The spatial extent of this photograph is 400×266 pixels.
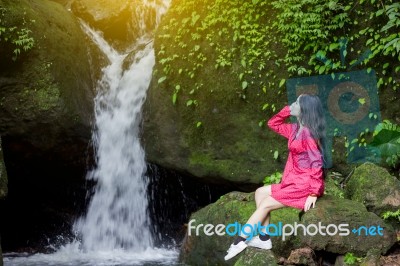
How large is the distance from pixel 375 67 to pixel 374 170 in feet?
7.29

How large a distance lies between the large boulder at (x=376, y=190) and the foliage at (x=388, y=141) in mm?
873

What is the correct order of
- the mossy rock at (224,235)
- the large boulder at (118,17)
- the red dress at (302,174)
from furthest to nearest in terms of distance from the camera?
the large boulder at (118,17), the mossy rock at (224,235), the red dress at (302,174)

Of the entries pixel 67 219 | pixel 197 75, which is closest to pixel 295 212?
pixel 197 75

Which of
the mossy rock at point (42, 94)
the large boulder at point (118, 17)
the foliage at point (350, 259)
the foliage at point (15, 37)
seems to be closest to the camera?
the foliage at point (350, 259)

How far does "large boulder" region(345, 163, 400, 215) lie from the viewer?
6.32m

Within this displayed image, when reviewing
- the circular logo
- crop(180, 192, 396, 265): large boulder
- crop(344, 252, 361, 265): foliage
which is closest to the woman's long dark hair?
crop(180, 192, 396, 265): large boulder

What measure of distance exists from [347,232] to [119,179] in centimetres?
566

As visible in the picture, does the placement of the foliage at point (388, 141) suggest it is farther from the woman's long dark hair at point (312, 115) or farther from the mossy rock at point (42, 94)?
the mossy rock at point (42, 94)

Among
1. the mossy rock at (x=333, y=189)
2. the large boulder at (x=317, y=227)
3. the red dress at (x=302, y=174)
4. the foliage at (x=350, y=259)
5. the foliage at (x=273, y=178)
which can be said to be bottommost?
the foliage at (x=350, y=259)

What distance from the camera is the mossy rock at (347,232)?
5.60 metres

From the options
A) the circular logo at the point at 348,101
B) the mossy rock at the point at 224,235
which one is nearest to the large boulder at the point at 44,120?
the mossy rock at the point at 224,235

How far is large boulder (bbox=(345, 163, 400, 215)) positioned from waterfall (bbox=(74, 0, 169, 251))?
4794 mm

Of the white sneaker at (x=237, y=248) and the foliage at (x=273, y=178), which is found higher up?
the foliage at (x=273, y=178)

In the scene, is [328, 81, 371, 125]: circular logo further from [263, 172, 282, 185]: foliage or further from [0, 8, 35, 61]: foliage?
[0, 8, 35, 61]: foliage
